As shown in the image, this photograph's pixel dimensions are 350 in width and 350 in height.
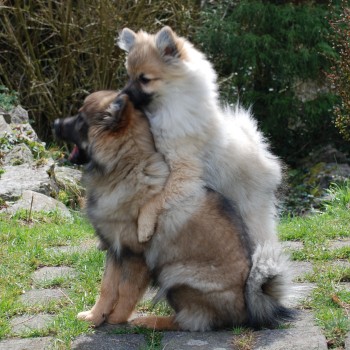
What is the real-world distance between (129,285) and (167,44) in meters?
1.89

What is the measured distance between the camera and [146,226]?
4176 mm

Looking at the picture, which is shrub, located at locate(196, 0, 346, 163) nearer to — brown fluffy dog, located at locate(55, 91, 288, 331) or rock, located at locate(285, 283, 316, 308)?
rock, located at locate(285, 283, 316, 308)

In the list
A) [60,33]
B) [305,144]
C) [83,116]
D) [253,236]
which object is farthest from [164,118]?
[305,144]

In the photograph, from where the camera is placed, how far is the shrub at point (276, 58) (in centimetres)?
1075

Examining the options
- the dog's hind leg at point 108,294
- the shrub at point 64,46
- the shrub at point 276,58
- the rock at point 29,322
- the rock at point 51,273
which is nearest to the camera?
the rock at point 29,322

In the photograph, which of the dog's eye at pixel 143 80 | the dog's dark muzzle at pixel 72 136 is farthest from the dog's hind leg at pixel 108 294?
the dog's eye at pixel 143 80

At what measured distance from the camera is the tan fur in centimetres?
410

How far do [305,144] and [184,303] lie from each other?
26.0ft

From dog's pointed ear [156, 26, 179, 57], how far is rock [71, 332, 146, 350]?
6.94 feet

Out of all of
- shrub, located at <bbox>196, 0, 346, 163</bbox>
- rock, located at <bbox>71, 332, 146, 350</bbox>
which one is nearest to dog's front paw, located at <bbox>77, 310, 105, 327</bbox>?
rock, located at <bbox>71, 332, 146, 350</bbox>

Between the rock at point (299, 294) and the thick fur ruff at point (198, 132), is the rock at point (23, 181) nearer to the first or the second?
the thick fur ruff at point (198, 132)

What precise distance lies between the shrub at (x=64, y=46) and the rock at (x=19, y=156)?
2064mm

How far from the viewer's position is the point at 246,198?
4.93 m

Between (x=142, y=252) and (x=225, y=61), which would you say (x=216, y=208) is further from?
(x=225, y=61)
